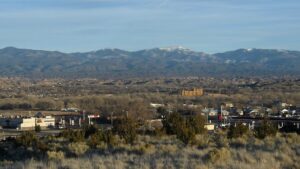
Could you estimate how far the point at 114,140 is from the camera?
3014 cm

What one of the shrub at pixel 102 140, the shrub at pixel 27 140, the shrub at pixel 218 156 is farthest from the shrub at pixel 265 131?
the shrub at pixel 218 156

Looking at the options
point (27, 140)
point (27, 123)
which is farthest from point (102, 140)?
point (27, 123)

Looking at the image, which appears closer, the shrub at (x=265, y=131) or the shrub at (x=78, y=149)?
the shrub at (x=78, y=149)

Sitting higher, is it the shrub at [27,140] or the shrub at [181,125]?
the shrub at [181,125]

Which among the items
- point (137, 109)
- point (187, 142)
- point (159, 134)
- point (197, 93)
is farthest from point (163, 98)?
point (187, 142)

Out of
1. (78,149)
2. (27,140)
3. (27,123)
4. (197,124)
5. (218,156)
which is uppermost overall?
(218,156)

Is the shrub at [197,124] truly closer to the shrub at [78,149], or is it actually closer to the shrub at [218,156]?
the shrub at [78,149]

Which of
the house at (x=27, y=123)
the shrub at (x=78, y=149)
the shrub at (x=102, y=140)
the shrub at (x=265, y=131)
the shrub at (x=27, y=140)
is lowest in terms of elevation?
the house at (x=27, y=123)

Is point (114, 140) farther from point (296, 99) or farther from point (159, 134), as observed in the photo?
point (296, 99)

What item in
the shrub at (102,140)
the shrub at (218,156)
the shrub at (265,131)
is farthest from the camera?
the shrub at (265,131)

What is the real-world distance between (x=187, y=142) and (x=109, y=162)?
30.8 ft

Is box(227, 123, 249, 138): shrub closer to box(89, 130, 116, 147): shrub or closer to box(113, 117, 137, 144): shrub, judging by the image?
box(113, 117, 137, 144): shrub

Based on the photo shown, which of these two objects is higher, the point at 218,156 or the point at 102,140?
the point at 218,156

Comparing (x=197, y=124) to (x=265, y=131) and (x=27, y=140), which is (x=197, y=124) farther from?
(x=27, y=140)
